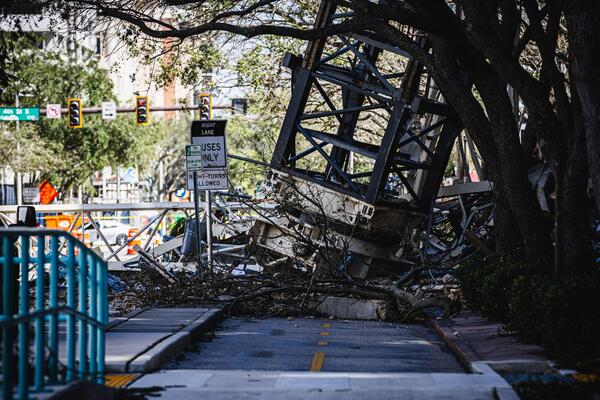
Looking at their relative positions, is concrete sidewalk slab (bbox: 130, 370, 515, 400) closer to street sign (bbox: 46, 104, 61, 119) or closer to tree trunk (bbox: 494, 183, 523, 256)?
tree trunk (bbox: 494, 183, 523, 256)

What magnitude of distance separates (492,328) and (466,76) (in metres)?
4.11

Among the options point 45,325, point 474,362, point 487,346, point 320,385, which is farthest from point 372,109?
point 45,325

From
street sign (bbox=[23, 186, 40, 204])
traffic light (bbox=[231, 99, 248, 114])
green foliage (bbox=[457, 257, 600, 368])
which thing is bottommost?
street sign (bbox=[23, 186, 40, 204])

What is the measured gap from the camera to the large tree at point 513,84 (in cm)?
1127

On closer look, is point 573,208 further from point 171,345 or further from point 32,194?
point 32,194

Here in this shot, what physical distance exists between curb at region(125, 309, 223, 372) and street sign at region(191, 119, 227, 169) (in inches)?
192

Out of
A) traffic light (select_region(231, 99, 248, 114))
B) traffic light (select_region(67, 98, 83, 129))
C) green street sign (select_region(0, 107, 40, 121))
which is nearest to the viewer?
traffic light (select_region(231, 99, 248, 114))

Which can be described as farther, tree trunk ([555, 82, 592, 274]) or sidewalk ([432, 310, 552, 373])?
tree trunk ([555, 82, 592, 274])

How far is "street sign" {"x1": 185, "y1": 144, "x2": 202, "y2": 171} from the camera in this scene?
2062 centimetres

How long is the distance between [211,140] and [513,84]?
9064 mm

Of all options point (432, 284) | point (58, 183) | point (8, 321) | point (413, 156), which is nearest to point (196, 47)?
point (413, 156)

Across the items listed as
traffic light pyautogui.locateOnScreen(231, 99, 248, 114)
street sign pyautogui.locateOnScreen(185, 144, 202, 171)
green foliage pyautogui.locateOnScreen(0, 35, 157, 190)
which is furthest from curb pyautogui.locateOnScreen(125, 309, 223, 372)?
green foliage pyautogui.locateOnScreen(0, 35, 157, 190)

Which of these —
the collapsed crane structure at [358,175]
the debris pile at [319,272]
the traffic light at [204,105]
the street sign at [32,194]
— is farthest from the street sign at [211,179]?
the street sign at [32,194]

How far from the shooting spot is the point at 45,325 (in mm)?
8695
